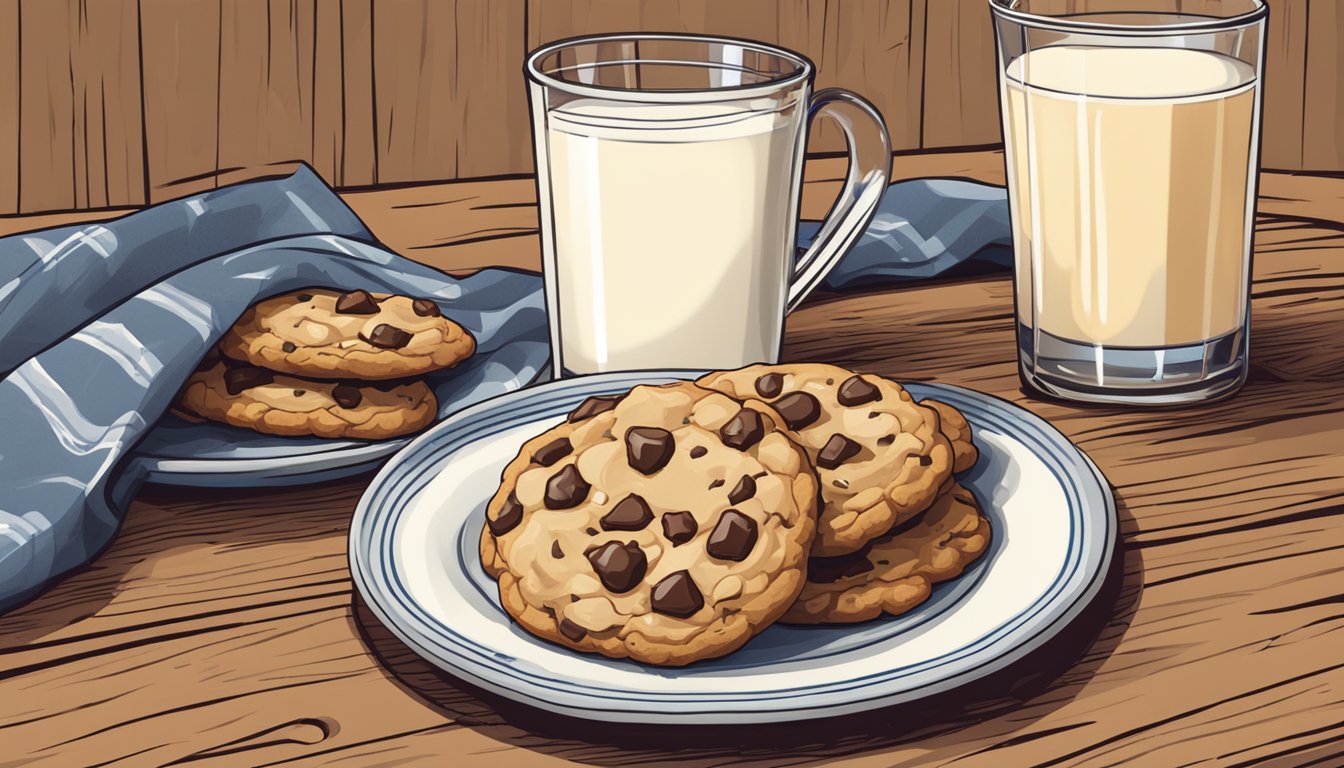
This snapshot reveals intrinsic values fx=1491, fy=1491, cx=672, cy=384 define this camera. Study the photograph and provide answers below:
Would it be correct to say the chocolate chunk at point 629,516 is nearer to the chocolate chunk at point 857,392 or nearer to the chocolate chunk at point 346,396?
the chocolate chunk at point 857,392

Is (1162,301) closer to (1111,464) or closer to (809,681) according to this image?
(1111,464)

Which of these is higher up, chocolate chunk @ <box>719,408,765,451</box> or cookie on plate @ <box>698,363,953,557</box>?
chocolate chunk @ <box>719,408,765,451</box>

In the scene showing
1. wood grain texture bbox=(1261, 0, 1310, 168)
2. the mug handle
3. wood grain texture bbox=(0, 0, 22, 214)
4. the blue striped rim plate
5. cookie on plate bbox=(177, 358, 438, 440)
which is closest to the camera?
the blue striped rim plate

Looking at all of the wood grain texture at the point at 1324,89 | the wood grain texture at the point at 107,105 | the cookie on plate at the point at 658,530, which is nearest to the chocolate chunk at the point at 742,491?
the cookie on plate at the point at 658,530

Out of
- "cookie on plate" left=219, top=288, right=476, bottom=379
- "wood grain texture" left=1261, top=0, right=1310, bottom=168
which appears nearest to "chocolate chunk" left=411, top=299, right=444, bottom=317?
"cookie on plate" left=219, top=288, right=476, bottom=379

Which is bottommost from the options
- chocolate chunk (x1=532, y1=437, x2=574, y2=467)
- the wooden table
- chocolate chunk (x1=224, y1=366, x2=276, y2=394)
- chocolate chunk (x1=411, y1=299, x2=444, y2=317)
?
the wooden table

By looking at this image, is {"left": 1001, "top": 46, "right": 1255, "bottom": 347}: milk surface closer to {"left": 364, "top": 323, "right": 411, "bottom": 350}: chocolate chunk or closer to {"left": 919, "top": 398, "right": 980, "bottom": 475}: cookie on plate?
{"left": 919, "top": 398, "right": 980, "bottom": 475}: cookie on plate

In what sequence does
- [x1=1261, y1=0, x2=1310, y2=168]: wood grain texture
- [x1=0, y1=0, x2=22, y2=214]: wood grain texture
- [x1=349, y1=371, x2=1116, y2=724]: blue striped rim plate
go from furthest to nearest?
1. [x1=1261, y1=0, x2=1310, y2=168]: wood grain texture
2. [x1=0, y1=0, x2=22, y2=214]: wood grain texture
3. [x1=349, y1=371, x2=1116, y2=724]: blue striped rim plate

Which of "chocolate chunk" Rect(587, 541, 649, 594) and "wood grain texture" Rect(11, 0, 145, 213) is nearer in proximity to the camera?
"chocolate chunk" Rect(587, 541, 649, 594)
